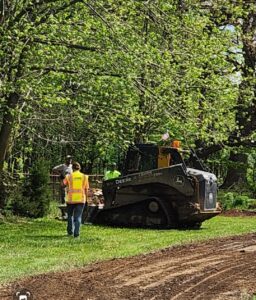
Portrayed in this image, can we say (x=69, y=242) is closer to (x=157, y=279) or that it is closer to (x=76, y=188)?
(x=76, y=188)

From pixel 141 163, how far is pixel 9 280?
32.4 ft

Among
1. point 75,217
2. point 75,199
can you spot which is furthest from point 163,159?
point 75,217

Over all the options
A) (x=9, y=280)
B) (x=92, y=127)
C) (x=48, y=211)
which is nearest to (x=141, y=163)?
(x=92, y=127)

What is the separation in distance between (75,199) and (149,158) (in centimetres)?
413

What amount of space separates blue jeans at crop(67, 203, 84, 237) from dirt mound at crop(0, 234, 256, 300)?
272 centimetres

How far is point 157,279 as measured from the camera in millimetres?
10266

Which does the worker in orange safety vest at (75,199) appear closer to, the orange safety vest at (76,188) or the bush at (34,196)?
the orange safety vest at (76,188)

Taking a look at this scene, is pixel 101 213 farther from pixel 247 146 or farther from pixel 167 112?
pixel 247 146

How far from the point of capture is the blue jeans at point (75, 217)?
15672mm

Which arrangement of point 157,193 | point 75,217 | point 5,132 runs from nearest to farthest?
1. point 75,217
2. point 5,132
3. point 157,193

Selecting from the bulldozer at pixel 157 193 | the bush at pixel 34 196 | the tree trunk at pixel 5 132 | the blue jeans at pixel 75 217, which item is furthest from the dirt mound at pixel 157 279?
the bush at pixel 34 196

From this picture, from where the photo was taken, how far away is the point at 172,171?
60.4ft

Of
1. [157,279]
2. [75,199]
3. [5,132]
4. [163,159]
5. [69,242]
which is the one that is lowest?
[157,279]

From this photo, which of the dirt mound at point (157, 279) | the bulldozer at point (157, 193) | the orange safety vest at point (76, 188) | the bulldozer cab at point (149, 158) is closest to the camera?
the dirt mound at point (157, 279)
